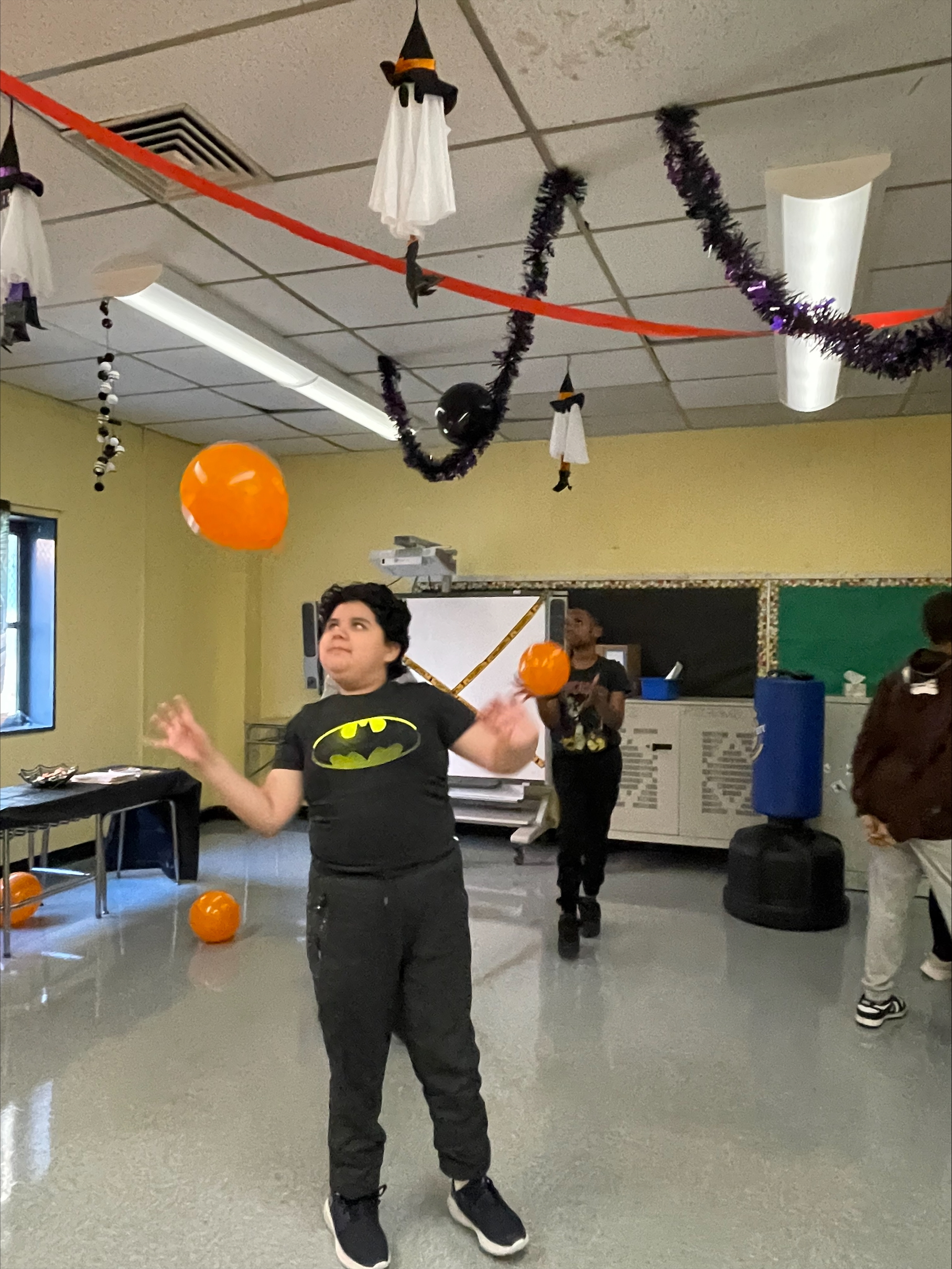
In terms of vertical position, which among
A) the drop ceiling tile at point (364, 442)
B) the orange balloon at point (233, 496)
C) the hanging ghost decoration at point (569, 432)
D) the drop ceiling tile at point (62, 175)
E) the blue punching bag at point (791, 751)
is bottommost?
the blue punching bag at point (791, 751)

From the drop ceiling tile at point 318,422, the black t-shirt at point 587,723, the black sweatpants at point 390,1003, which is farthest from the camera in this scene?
the drop ceiling tile at point 318,422

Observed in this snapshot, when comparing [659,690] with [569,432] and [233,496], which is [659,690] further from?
[233,496]

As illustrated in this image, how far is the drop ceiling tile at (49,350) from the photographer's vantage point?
395 centimetres

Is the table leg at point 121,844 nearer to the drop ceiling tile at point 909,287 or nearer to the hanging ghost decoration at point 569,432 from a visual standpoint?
the hanging ghost decoration at point 569,432

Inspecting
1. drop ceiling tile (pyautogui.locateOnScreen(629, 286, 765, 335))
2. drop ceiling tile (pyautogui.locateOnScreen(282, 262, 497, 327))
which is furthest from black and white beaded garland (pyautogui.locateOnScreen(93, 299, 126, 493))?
drop ceiling tile (pyautogui.locateOnScreen(629, 286, 765, 335))

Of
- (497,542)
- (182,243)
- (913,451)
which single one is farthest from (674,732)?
(182,243)

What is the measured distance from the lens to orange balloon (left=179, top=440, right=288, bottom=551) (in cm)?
155

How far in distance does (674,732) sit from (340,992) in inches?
148

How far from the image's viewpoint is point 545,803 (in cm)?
562

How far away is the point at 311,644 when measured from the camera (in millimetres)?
6168

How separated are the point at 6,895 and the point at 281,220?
3.25 m

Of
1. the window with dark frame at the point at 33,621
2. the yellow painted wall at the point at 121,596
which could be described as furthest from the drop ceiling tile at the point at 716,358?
the window with dark frame at the point at 33,621

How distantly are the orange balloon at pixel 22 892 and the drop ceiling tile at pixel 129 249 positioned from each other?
2.72m

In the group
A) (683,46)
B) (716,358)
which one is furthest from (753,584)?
(683,46)
